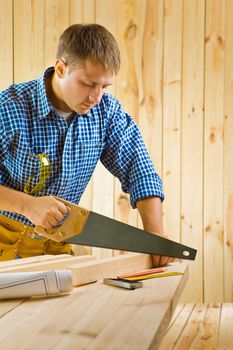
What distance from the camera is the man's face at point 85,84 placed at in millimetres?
2330

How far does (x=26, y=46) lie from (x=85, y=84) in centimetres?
260

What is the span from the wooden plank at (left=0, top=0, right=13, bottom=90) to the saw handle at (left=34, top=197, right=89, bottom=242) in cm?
304

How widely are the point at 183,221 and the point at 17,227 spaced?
232 centimetres

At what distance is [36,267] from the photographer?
190cm

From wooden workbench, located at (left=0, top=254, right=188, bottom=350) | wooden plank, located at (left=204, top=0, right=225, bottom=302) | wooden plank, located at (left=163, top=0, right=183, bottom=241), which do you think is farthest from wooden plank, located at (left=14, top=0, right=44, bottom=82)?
wooden workbench, located at (left=0, top=254, right=188, bottom=350)

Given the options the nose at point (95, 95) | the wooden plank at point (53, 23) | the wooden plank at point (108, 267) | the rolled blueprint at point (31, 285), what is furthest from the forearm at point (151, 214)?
the wooden plank at point (53, 23)

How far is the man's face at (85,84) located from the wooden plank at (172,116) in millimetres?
2341

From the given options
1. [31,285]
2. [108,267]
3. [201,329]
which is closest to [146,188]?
[108,267]

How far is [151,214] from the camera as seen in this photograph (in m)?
2.51

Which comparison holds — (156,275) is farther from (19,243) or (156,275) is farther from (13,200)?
(19,243)

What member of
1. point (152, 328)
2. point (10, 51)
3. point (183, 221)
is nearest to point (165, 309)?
point (152, 328)

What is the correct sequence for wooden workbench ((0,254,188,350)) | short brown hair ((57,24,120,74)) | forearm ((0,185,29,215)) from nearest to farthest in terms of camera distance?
wooden workbench ((0,254,188,350))
forearm ((0,185,29,215))
short brown hair ((57,24,120,74))

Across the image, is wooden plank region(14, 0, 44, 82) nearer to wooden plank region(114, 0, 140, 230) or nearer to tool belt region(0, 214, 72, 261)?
wooden plank region(114, 0, 140, 230)

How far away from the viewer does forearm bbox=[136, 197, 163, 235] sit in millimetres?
2510
